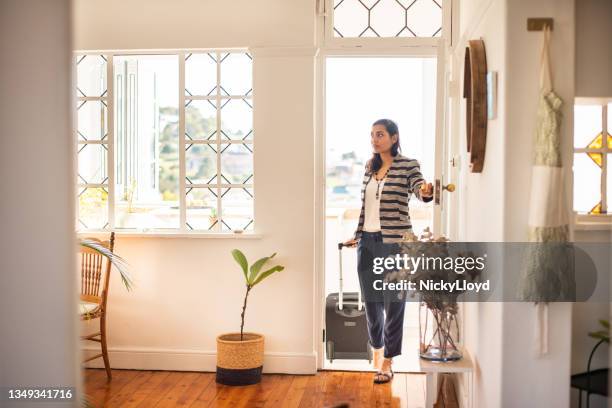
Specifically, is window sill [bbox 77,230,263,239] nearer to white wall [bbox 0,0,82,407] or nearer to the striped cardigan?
the striped cardigan

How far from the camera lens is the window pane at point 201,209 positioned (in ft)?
16.4

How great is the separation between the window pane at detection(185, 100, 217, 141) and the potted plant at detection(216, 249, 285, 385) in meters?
0.83

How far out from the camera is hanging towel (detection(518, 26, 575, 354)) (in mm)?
2686

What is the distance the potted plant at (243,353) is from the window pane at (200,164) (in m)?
0.59

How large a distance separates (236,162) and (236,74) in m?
0.58

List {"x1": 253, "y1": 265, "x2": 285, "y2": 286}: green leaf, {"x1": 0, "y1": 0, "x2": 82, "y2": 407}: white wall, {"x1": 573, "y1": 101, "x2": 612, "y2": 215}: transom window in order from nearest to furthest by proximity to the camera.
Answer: {"x1": 0, "y1": 0, "x2": 82, "y2": 407}: white wall, {"x1": 573, "y1": 101, "x2": 612, "y2": 215}: transom window, {"x1": 253, "y1": 265, "x2": 285, "y2": 286}: green leaf

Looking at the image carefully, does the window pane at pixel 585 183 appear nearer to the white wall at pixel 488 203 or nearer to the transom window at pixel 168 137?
the white wall at pixel 488 203

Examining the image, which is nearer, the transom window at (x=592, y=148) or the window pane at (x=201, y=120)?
the transom window at (x=592, y=148)

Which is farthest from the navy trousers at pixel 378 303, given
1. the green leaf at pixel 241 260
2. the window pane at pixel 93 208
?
the window pane at pixel 93 208

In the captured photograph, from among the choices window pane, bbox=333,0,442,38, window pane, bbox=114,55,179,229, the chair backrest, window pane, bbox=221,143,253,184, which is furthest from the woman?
the chair backrest

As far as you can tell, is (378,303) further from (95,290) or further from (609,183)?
(609,183)

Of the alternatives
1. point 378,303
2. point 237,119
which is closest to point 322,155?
point 237,119

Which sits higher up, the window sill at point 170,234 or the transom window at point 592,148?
the transom window at point 592,148

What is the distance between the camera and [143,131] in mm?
5188
